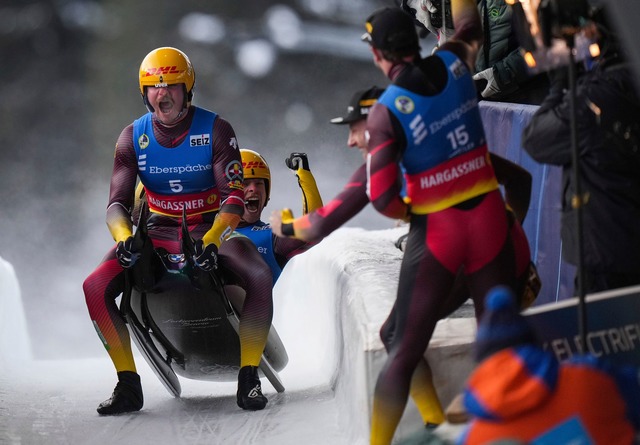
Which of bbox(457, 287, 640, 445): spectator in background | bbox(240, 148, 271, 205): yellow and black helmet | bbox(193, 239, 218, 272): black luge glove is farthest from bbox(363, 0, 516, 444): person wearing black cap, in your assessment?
bbox(240, 148, 271, 205): yellow and black helmet

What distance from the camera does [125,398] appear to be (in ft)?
20.5

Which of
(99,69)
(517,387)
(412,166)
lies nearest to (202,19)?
(99,69)

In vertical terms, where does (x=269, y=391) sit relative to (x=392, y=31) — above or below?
below

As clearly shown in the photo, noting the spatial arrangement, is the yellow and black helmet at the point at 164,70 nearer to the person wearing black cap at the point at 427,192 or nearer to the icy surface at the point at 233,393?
the icy surface at the point at 233,393

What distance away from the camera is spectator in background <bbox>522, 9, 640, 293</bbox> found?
13.5 feet

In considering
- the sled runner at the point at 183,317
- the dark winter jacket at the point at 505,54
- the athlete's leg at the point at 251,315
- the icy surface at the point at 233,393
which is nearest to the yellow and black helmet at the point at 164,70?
the sled runner at the point at 183,317

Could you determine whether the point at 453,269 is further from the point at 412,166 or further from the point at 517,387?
the point at 517,387

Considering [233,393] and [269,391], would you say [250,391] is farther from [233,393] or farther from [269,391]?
[233,393]

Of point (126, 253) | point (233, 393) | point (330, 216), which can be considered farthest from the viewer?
point (233, 393)

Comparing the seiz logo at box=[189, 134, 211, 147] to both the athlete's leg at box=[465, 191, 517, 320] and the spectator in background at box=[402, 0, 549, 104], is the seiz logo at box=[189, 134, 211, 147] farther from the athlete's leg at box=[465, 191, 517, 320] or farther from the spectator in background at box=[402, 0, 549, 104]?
the athlete's leg at box=[465, 191, 517, 320]

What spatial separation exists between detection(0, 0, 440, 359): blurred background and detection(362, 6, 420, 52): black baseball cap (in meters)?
10.6

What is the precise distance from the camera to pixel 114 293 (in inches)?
249

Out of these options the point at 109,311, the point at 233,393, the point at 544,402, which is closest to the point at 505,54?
the point at 233,393

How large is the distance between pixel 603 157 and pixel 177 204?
2945mm
